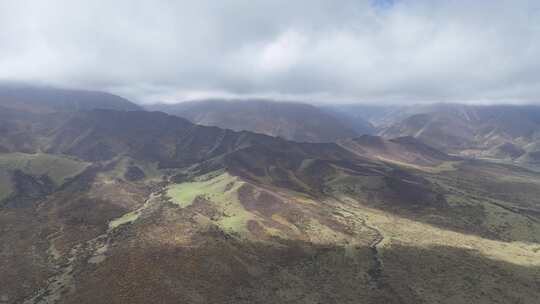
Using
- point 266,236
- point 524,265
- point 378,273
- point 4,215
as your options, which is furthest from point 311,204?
point 4,215

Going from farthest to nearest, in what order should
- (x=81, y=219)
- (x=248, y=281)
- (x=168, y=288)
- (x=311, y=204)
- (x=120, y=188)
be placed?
(x=120, y=188) → (x=311, y=204) → (x=81, y=219) → (x=248, y=281) → (x=168, y=288)

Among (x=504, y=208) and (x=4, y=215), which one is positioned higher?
(x=504, y=208)

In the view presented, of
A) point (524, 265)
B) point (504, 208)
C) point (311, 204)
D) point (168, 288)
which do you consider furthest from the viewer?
point (504, 208)

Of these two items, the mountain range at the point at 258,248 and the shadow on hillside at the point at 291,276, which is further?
the mountain range at the point at 258,248

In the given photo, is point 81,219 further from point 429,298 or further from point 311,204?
point 429,298

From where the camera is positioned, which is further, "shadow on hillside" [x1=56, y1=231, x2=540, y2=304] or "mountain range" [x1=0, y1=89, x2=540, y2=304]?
"mountain range" [x1=0, y1=89, x2=540, y2=304]

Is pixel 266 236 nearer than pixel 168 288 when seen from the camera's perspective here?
No

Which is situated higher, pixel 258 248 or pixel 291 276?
pixel 258 248

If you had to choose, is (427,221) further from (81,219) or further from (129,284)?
(81,219)

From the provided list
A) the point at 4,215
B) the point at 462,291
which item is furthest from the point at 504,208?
the point at 4,215

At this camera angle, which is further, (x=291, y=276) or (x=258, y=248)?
(x=258, y=248)
